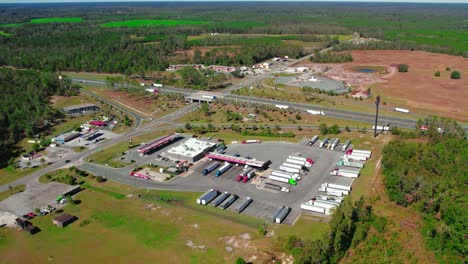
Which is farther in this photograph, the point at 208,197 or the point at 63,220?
the point at 208,197

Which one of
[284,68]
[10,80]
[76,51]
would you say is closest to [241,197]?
[10,80]

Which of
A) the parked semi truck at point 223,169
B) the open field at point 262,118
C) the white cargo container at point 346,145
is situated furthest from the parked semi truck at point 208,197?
the open field at point 262,118

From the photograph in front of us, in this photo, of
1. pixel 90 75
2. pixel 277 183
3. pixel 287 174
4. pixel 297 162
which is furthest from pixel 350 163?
pixel 90 75

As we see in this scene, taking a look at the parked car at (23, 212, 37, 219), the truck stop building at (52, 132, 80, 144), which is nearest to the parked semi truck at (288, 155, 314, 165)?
the parked car at (23, 212, 37, 219)

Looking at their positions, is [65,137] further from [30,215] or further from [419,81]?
[419,81]

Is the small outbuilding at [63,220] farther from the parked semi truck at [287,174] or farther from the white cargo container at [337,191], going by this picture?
the white cargo container at [337,191]

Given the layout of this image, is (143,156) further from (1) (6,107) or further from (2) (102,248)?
(1) (6,107)
